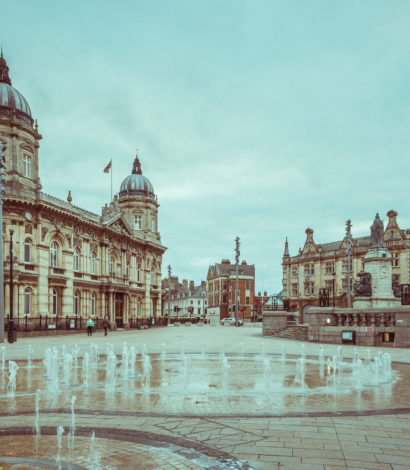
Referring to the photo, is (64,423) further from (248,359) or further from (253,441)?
(248,359)

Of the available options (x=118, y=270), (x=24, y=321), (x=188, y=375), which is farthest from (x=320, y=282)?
(x=188, y=375)

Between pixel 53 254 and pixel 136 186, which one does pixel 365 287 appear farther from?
pixel 136 186

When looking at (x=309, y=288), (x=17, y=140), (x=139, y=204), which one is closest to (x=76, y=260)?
(x=17, y=140)

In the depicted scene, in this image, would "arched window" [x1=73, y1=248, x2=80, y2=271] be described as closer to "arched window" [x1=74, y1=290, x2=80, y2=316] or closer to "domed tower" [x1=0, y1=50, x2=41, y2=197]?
"arched window" [x1=74, y1=290, x2=80, y2=316]

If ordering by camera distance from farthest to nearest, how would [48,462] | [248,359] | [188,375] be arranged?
[248,359]
[188,375]
[48,462]

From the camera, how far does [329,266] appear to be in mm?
71500

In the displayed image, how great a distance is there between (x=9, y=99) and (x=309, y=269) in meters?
52.1

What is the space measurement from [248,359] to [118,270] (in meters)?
35.4

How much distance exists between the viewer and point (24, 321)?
34.8 meters

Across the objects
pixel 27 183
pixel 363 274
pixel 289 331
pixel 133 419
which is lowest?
pixel 289 331

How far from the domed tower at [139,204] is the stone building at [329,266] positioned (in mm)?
24050

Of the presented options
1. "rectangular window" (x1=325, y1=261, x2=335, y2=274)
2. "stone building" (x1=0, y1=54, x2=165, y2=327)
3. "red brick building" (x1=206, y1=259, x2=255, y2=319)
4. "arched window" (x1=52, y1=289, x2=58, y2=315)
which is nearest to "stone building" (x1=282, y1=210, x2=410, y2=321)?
"rectangular window" (x1=325, y1=261, x2=335, y2=274)

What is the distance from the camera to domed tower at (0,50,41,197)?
35.8 m

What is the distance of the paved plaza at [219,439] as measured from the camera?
5648 mm
